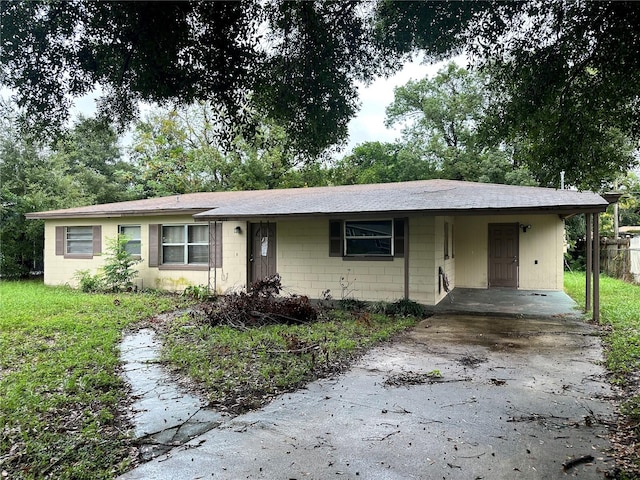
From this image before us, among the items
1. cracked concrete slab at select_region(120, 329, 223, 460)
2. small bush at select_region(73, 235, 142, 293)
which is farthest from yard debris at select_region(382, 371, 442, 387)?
small bush at select_region(73, 235, 142, 293)

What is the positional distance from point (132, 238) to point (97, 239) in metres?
1.40

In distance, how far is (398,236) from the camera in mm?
10133

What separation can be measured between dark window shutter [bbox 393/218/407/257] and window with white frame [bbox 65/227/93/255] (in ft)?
32.7

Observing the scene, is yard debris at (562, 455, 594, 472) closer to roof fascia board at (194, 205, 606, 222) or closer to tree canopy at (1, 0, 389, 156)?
tree canopy at (1, 0, 389, 156)

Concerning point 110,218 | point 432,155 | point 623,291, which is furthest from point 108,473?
point 432,155

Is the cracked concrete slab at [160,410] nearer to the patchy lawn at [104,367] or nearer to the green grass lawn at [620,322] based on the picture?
the patchy lawn at [104,367]

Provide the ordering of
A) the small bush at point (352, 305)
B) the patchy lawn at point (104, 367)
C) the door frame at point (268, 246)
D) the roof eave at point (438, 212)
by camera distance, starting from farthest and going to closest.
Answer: the door frame at point (268, 246) → the small bush at point (352, 305) → the roof eave at point (438, 212) → the patchy lawn at point (104, 367)

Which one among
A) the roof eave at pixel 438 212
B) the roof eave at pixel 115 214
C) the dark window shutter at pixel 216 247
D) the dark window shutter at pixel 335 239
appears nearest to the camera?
the roof eave at pixel 438 212

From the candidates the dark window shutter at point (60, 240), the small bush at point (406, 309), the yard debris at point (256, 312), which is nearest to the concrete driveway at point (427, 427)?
the yard debris at point (256, 312)

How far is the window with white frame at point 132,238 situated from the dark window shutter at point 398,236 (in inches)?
313

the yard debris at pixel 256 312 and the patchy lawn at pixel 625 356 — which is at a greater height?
the yard debris at pixel 256 312

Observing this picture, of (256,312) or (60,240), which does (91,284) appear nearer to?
(60,240)

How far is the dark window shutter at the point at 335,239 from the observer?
10.7 meters

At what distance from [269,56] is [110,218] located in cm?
1089
